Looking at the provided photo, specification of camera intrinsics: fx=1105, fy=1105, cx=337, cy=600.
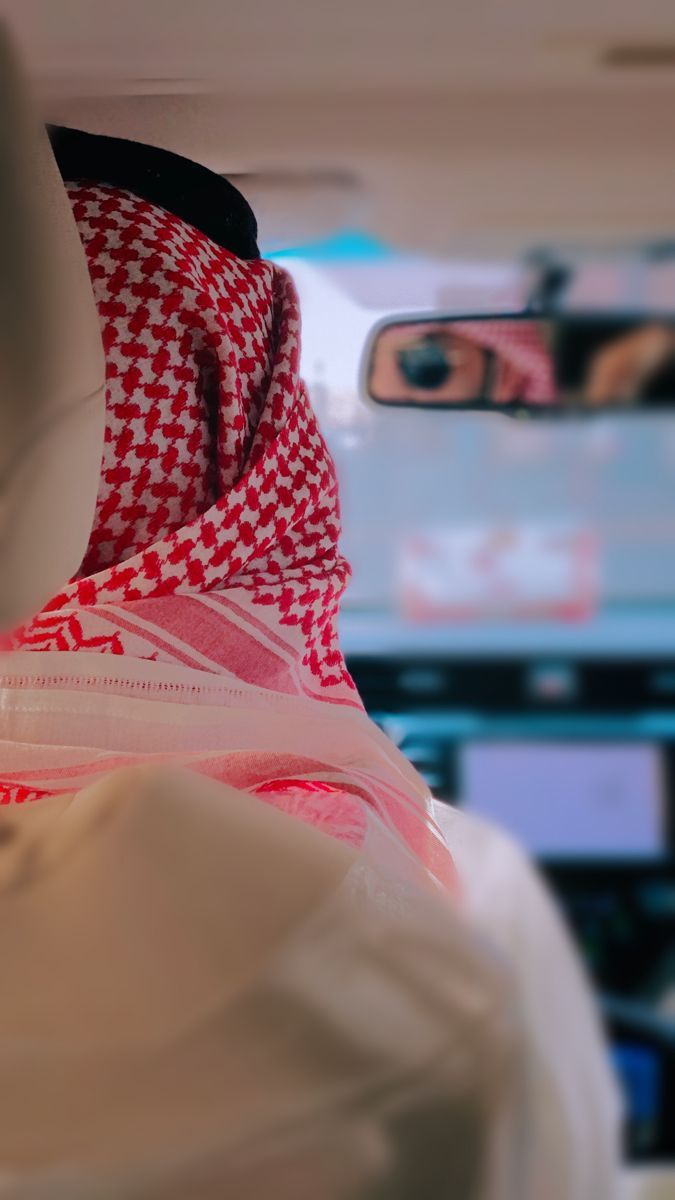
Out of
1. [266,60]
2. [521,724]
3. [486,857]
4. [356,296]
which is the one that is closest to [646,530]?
[521,724]

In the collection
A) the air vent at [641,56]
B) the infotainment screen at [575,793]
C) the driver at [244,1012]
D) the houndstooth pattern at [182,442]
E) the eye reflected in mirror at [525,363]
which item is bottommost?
the infotainment screen at [575,793]

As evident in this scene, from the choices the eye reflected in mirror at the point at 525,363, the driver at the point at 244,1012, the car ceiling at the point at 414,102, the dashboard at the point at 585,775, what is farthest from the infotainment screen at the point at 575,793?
the driver at the point at 244,1012

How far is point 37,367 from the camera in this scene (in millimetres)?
314

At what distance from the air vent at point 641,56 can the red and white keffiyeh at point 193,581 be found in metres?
0.35

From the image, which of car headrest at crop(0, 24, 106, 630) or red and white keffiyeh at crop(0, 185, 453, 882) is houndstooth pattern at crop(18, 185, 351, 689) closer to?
red and white keffiyeh at crop(0, 185, 453, 882)

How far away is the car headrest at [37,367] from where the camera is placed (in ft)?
1.02

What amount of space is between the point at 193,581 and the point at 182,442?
8cm

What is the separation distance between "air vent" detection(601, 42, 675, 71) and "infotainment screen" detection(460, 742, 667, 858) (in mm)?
1162

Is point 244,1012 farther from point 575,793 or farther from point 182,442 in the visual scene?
point 575,793

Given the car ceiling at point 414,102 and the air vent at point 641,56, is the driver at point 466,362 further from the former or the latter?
the air vent at point 641,56

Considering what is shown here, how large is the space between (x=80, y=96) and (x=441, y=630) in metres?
1.59

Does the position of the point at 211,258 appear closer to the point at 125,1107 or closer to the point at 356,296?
the point at 125,1107

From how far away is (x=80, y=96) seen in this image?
0.60 metres

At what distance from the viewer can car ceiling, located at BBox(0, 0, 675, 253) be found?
73 centimetres
